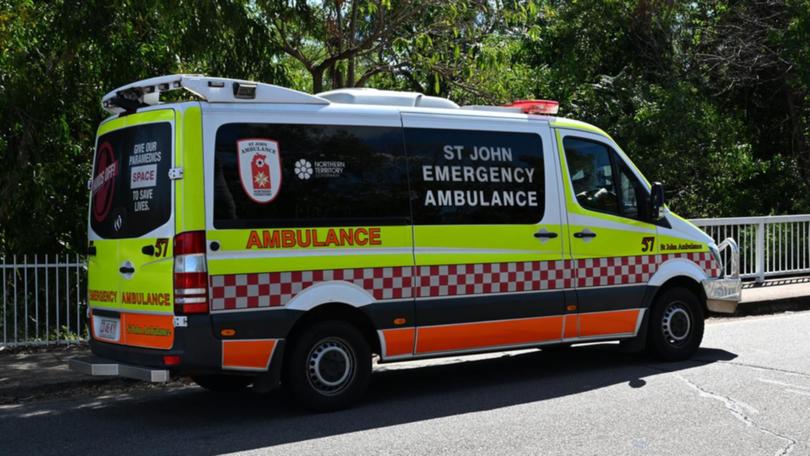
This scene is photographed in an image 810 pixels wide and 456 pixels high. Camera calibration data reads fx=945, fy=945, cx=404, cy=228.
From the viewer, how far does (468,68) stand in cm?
1348

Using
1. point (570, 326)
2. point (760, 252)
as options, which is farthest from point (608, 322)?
point (760, 252)

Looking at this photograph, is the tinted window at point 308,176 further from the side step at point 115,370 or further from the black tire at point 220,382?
the black tire at point 220,382

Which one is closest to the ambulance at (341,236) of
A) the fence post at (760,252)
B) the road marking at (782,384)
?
the road marking at (782,384)

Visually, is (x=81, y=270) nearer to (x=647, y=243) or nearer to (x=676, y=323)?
(x=647, y=243)

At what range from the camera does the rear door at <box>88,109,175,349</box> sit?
6.54m

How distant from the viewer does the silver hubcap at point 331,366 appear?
696 centimetres

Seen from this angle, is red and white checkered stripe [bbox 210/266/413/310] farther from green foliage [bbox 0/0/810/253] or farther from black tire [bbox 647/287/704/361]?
green foliage [bbox 0/0/810/253]

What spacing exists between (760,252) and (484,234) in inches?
321

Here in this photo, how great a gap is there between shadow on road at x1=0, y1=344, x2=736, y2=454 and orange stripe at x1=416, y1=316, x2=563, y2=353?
40 centimetres

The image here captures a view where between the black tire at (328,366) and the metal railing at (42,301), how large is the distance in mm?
4572

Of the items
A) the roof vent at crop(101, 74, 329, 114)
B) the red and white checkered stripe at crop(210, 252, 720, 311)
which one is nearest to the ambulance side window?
the red and white checkered stripe at crop(210, 252, 720, 311)

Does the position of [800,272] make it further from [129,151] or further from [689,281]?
[129,151]

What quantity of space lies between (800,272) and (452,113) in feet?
30.9

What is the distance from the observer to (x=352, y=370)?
280 inches
